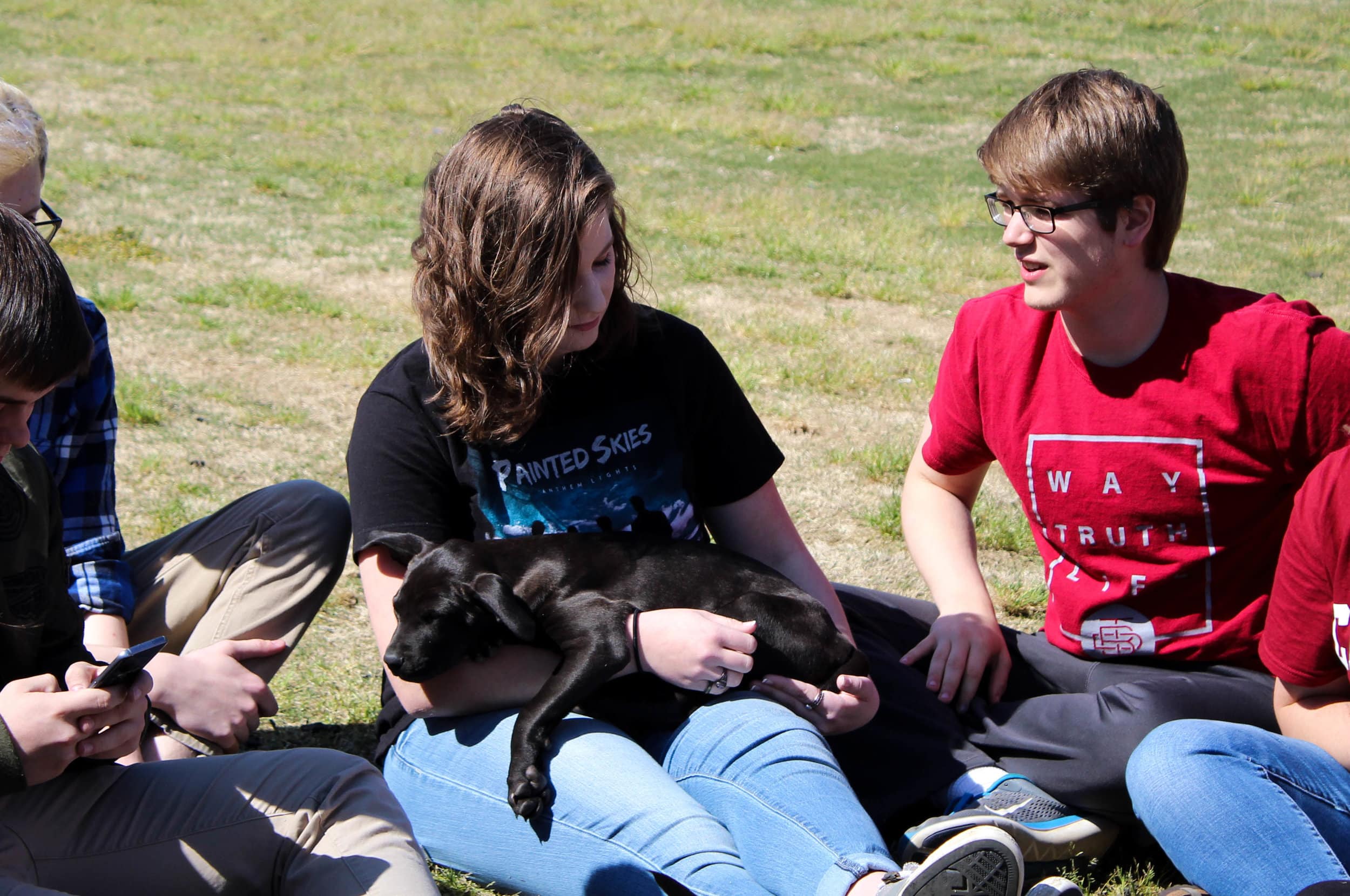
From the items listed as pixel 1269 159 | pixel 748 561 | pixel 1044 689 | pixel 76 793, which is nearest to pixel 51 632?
pixel 76 793

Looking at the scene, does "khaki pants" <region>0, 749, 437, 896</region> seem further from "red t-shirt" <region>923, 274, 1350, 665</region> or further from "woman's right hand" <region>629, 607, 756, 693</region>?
"red t-shirt" <region>923, 274, 1350, 665</region>

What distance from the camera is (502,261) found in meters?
3.09

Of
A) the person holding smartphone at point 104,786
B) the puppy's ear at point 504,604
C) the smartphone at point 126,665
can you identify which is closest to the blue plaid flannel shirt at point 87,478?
the person holding smartphone at point 104,786

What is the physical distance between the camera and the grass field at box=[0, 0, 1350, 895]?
6273 millimetres

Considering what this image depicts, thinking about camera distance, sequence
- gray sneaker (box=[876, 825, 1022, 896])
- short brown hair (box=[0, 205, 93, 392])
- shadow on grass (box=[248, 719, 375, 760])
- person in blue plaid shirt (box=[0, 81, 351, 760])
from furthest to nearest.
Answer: shadow on grass (box=[248, 719, 375, 760]), person in blue plaid shirt (box=[0, 81, 351, 760]), gray sneaker (box=[876, 825, 1022, 896]), short brown hair (box=[0, 205, 93, 392])

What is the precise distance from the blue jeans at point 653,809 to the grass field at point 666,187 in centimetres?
91

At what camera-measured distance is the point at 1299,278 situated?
10445 mm

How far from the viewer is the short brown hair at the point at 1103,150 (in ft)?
10.6

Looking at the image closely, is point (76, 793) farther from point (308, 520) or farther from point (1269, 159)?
point (1269, 159)

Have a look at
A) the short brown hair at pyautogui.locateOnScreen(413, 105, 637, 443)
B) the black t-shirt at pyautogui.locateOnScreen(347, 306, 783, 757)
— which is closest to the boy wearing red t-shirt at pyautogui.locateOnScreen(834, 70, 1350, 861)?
the black t-shirt at pyautogui.locateOnScreen(347, 306, 783, 757)

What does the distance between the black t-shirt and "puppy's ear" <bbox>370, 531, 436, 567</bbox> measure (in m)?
0.02

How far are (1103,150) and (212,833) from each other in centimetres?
266

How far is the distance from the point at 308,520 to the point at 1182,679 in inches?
96.4

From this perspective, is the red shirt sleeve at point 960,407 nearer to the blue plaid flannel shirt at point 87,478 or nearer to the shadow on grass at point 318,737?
the shadow on grass at point 318,737
